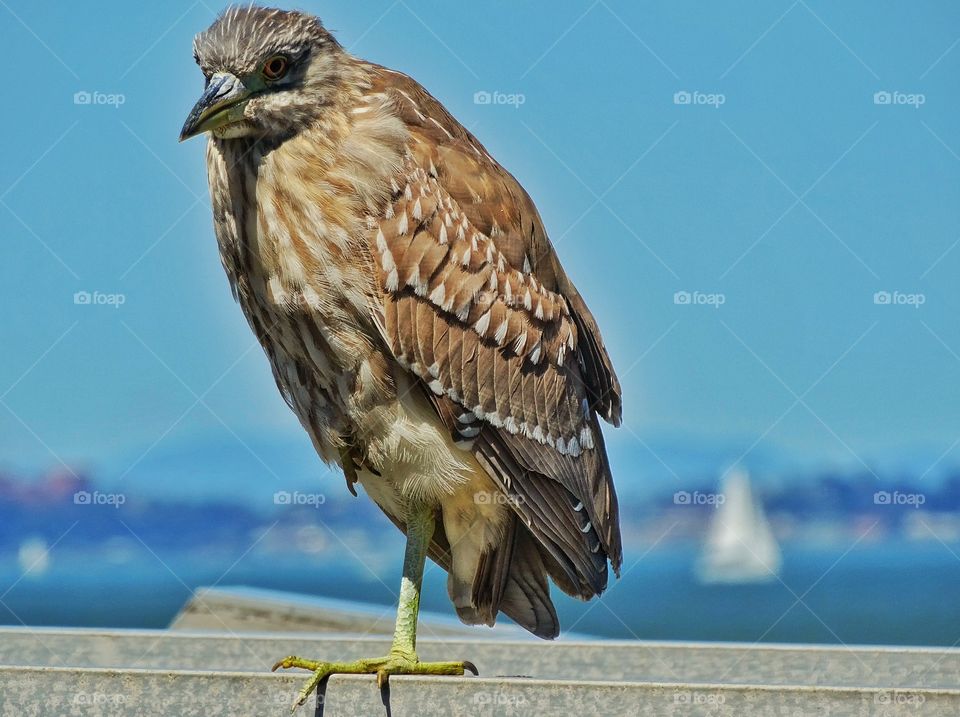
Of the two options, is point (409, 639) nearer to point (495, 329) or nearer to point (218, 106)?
point (495, 329)

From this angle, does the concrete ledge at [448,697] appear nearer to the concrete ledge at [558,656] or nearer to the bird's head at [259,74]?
the concrete ledge at [558,656]

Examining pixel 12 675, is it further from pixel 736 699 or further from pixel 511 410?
pixel 511 410

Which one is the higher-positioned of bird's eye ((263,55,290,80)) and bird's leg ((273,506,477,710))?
bird's eye ((263,55,290,80))

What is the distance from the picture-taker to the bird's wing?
3232 mm

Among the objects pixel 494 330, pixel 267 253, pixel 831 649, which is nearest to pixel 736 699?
pixel 831 649

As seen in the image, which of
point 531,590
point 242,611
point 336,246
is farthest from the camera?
point 242,611

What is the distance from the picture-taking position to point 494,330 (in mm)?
3432

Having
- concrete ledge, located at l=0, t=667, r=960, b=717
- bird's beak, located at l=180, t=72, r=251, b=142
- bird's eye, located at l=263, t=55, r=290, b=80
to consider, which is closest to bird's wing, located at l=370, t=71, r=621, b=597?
bird's eye, located at l=263, t=55, r=290, b=80

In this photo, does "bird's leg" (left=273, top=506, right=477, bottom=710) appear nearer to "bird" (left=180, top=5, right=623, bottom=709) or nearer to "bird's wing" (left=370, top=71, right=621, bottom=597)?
"bird" (left=180, top=5, right=623, bottom=709)

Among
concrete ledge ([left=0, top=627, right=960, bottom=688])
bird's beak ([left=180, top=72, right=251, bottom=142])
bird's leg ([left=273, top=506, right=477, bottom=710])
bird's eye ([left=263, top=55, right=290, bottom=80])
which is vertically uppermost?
bird's eye ([left=263, top=55, right=290, bottom=80])

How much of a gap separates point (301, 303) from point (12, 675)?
137 cm

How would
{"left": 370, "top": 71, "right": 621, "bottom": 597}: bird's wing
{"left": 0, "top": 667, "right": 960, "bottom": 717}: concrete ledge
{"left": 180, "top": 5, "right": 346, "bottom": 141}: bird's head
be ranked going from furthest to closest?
{"left": 370, "top": 71, "right": 621, "bottom": 597}: bird's wing, {"left": 180, "top": 5, "right": 346, "bottom": 141}: bird's head, {"left": 0, "top": 667, "right": 960, "bottom": 717}: concrete ledge

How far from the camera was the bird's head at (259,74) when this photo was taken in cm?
307

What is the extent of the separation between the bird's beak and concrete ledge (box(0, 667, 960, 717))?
1.52m
